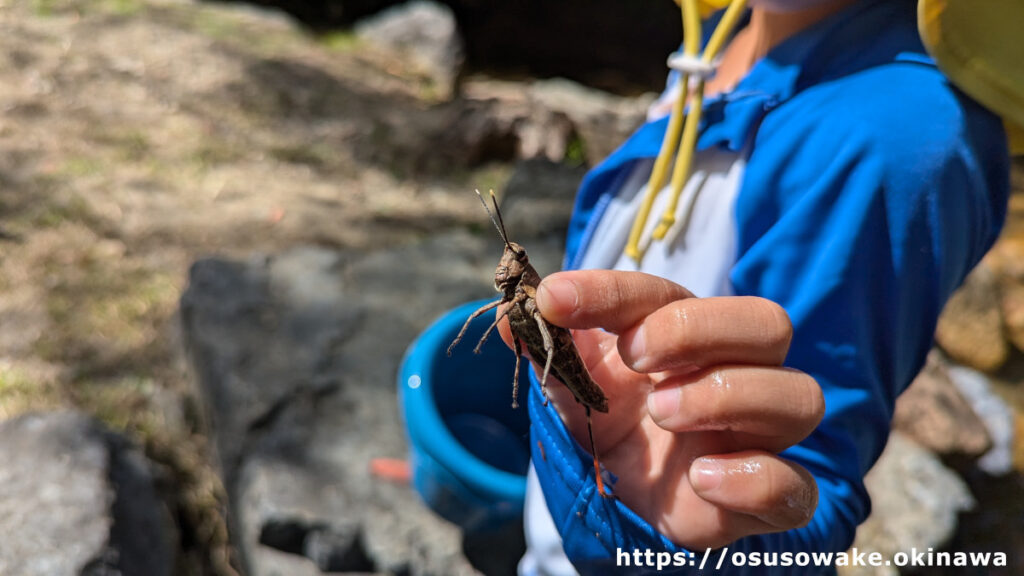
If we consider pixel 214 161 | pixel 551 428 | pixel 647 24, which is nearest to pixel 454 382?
pixel 551 428

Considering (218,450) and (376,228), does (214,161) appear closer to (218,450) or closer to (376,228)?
(376,228)

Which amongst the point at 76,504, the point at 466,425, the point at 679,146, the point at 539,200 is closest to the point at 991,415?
the point at 539,200

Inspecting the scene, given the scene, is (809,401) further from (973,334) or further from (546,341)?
(973,334)

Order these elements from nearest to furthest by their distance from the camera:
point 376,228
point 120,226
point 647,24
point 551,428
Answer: point 551,428
point 120,226
point 376,228
point 647,24

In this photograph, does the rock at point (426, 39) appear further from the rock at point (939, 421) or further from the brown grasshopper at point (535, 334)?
the brown grasshopper at point (535, 334)

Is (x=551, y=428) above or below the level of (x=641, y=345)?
below

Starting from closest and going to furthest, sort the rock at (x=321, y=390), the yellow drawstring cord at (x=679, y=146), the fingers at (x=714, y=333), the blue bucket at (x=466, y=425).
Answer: the fingers at (x=714, y=333) < the yellow drawstring cord at (x=679, y=146) < the blue bucket at (x=466, y=425) < the rock at (x=321, y=390)

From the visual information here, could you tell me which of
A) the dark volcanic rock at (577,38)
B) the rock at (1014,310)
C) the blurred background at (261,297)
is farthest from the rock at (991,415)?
the dark volcanic rock at (577,38)
